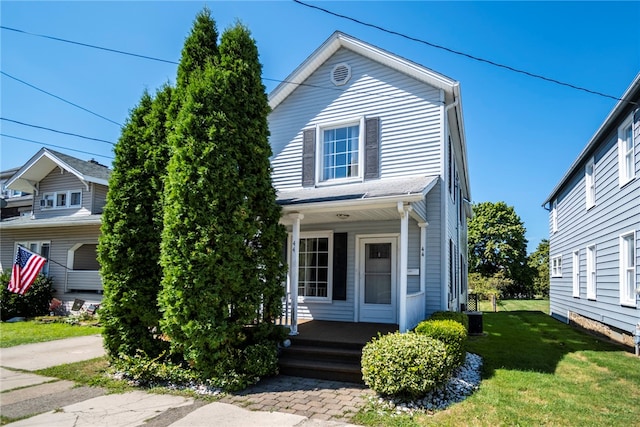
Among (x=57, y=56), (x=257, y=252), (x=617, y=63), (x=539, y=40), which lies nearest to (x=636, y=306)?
(x=617, y=63)

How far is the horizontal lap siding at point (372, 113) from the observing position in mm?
9312

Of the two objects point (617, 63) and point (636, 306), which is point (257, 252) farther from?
point (617, 63)

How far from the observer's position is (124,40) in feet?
32.1

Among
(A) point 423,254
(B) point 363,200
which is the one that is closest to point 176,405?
(B) point 363,200

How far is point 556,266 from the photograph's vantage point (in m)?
18.1

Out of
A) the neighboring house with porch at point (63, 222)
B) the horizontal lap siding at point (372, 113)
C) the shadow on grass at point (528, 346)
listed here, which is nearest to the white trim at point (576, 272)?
the shadow on grass at point (528, 346)

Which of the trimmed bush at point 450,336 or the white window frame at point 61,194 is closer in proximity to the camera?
the trimmed bush at point 450,336

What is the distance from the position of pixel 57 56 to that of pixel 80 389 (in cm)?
831

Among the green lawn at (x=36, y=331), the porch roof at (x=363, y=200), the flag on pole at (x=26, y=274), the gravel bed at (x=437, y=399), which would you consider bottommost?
the green lawn at (x=36, y=331)

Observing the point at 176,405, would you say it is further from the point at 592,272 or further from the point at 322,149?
the point at 592,272

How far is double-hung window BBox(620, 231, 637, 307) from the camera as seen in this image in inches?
358

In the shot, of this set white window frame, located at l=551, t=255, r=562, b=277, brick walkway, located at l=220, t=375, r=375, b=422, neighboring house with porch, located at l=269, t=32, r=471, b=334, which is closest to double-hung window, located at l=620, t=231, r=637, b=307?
neighboring house with porch, located at l=269, t=32, r=471, b=334

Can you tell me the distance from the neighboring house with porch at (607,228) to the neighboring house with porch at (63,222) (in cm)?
1642

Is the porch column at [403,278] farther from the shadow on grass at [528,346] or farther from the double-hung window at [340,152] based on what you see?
the double-hung window at [340,152]
